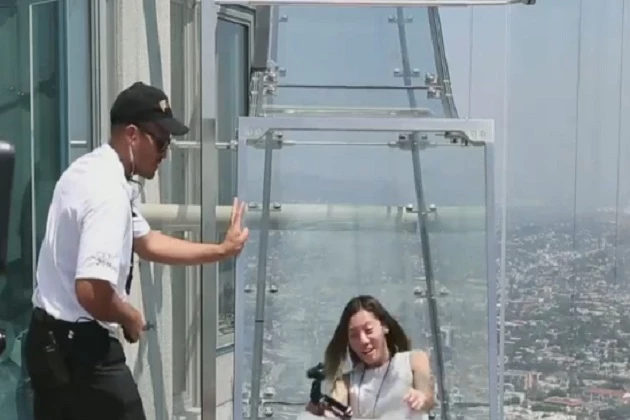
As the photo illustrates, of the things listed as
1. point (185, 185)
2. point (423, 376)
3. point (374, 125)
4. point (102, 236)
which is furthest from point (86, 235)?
point (185, 185)

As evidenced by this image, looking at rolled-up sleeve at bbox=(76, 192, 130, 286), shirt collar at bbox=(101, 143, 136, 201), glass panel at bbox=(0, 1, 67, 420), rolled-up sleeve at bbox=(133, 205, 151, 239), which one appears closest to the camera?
rolled-up sleeve at bbox=(76, 192, 130, 286)

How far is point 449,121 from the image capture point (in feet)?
10.7

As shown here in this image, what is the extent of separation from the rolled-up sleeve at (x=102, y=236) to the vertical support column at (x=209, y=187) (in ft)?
1.98

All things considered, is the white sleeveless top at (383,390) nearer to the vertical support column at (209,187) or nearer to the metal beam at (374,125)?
the vertical support column at (209,187)

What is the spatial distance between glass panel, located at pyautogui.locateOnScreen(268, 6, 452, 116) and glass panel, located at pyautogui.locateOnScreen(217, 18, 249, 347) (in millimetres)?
251

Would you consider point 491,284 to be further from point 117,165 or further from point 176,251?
point 117,165

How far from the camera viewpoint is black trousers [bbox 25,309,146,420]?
2.90 metres

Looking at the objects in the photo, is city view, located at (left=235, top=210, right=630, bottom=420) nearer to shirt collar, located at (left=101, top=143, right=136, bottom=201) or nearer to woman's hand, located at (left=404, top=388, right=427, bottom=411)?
woman's hand, located at (left=404, top=388, right=427, bottom=411)

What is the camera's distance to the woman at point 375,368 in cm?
360

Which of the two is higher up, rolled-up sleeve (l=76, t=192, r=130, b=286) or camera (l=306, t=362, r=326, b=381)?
rolled-up sleeve (l=76, t=192, r=130, b=286)

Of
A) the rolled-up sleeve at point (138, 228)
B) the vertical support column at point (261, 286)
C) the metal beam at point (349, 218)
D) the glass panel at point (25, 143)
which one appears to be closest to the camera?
the rolled-up sleeve at point (138, 228)

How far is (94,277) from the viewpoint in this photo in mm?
2729

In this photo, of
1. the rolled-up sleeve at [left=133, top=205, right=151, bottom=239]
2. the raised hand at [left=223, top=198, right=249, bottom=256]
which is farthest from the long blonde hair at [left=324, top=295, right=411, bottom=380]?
the rolled-up sleeve at [left=133, top=205, right=151, bottom=239]

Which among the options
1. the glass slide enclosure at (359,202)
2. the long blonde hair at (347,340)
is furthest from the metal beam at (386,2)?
the long blonde hair at (347,340)
